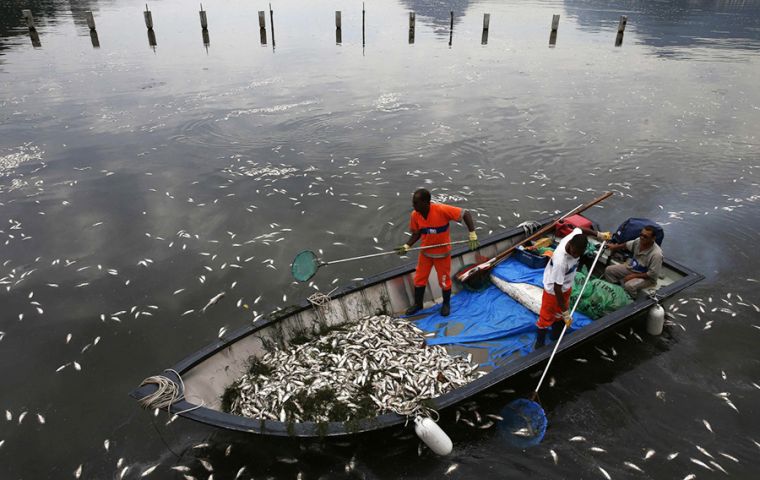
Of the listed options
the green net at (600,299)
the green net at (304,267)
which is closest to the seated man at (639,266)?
→ the green net at (600,299)

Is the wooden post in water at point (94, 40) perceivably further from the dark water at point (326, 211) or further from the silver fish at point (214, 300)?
the silver fish at point (214, 300)

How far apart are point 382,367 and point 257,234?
7728mm

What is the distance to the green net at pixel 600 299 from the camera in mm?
9164

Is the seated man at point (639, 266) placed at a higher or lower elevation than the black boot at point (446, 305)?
higher

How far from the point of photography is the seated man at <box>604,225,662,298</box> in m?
9.35

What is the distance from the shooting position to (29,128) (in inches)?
887

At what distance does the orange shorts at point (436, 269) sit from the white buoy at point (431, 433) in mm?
3343

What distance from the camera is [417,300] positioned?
9711 millimetres

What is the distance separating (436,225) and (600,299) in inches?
149

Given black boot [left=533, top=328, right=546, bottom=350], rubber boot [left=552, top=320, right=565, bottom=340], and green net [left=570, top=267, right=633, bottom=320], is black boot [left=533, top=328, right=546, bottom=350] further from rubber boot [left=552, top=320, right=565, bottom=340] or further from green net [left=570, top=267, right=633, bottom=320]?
green net [left=570, top=267, right=633, bottom=320]

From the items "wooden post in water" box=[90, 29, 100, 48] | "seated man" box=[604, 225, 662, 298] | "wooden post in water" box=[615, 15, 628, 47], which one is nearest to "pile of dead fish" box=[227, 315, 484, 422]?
"seated man" box=[604, 225, 662, 298]

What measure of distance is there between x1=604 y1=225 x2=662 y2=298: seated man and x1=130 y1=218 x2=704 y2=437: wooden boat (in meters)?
0.41

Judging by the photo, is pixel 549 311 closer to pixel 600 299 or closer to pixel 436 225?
pixel 600 299

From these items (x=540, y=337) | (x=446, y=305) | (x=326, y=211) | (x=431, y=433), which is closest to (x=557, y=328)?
(x=540, y=337)
